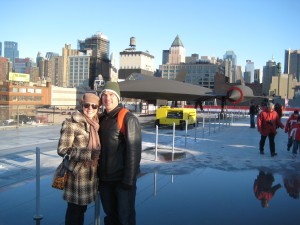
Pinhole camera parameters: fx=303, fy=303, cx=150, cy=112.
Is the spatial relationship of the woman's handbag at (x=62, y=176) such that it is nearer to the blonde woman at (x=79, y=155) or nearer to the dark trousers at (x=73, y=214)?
the blonde woman at (x=79, y=155)

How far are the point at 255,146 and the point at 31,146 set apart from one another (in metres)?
7.82

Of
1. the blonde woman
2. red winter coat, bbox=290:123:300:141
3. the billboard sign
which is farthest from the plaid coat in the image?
the billboard sign

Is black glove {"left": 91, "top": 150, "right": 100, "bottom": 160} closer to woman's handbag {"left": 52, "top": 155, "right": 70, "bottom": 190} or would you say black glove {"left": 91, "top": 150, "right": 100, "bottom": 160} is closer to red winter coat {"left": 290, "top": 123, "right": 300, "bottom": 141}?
woman's handbag {"left": 52, "top": 155, "right": 70, "bottom": 190}

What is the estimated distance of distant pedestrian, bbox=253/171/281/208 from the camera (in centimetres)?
523

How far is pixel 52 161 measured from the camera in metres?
7.59

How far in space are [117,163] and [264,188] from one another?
146 inches

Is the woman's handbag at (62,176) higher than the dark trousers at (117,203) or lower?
higher

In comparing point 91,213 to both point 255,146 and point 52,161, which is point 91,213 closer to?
point 52,161

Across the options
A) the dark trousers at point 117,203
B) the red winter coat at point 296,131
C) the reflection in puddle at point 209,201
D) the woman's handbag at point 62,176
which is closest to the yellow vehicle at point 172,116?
the red winter coat at point 296,131

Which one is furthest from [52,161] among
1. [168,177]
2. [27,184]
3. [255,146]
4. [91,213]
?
[255,146]

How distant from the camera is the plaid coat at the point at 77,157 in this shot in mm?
3229

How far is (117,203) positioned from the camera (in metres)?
3.42

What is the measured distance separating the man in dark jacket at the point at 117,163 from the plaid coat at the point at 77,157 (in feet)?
0.56

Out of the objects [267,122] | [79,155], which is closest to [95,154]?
[79,155]
